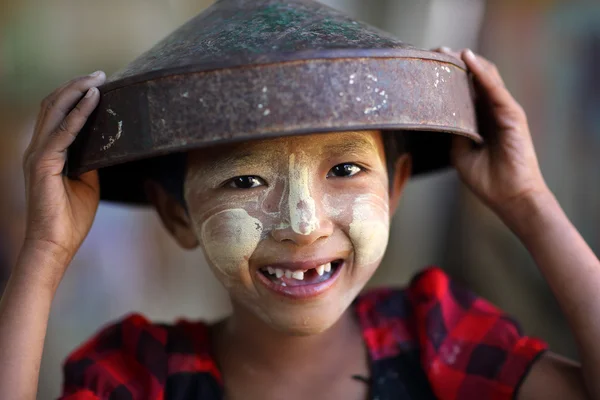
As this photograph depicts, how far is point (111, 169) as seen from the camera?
65.0 inches

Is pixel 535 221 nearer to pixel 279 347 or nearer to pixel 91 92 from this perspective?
pixel 279 347

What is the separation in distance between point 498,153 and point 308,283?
547 millimetres

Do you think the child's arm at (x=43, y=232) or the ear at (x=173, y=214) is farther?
the ear at (x=173, y=214)

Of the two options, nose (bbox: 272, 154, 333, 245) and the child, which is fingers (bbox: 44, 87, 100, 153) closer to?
the child

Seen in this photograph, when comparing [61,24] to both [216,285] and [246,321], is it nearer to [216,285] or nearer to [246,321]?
[216,285]

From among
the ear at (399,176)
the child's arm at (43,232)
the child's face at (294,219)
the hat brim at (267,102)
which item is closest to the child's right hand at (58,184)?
the child's arm at (43,232)

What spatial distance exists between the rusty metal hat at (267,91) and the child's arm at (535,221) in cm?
24

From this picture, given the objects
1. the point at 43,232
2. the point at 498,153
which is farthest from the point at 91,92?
the point at 498,153

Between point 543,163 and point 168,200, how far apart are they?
2118 mm

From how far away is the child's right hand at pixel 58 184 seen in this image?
130cm

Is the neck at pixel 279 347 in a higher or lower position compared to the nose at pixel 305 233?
lower

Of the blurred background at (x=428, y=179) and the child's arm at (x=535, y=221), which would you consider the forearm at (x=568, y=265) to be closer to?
the child's arm at (x=535, y=221)

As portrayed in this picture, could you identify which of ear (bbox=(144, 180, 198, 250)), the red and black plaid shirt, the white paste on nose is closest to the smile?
the white paste on nose

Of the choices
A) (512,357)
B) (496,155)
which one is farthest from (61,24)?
(512,357)
